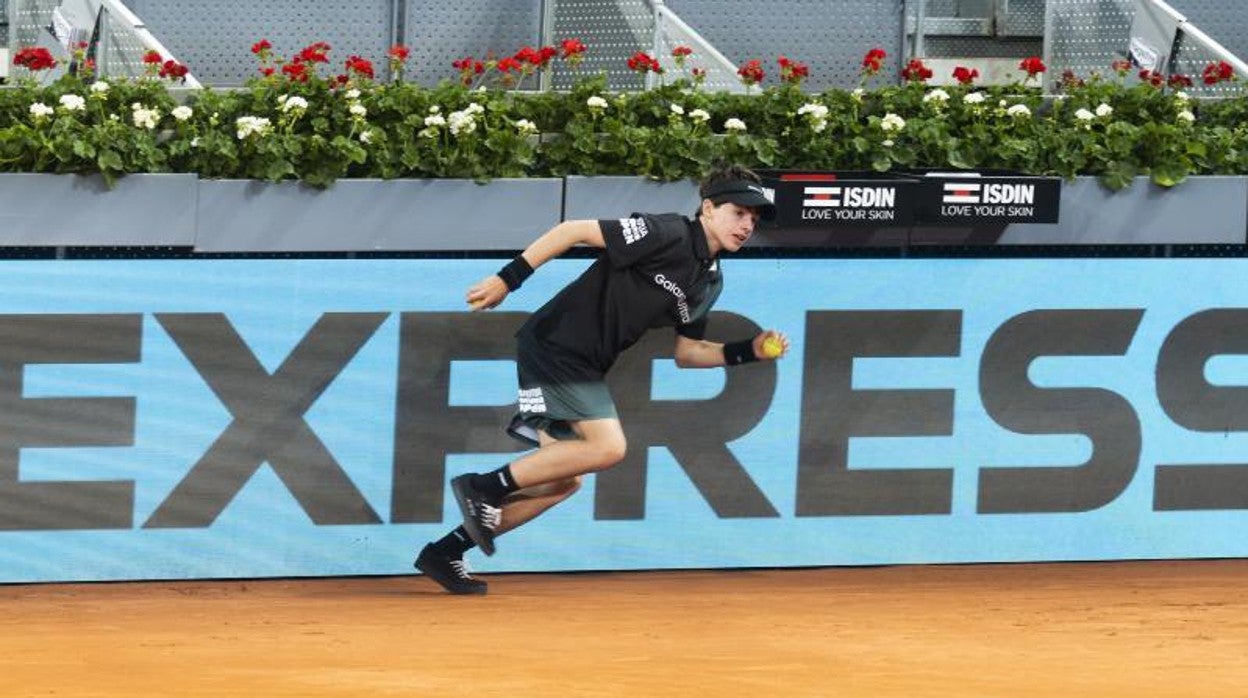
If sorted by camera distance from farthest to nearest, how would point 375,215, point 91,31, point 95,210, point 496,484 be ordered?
point 91,31 → point 375,215 → point 95,210 → point 496,484

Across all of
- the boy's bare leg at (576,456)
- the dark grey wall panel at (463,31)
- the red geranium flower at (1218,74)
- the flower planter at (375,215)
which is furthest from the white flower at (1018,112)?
the dark grey wall panel at (463,31)

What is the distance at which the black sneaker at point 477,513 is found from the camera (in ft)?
27.3

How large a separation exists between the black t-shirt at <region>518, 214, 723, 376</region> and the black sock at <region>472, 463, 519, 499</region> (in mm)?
511

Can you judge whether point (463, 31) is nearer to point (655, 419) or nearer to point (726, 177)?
point (655, 419)

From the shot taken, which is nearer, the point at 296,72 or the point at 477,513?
the point at 477,513

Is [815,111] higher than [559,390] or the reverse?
higher

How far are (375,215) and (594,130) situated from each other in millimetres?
1127

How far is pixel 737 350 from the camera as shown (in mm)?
8508

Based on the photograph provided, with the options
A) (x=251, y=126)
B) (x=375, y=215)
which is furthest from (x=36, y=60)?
(x=375, y=215)

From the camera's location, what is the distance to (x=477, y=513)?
8.34 m

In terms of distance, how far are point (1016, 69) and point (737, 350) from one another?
5.62 meters

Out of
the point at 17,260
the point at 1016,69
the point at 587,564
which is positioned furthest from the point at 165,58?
the point at 1016,69

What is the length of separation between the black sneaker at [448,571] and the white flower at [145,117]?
2153 mm

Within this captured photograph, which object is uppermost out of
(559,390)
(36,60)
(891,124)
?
(36,60)
